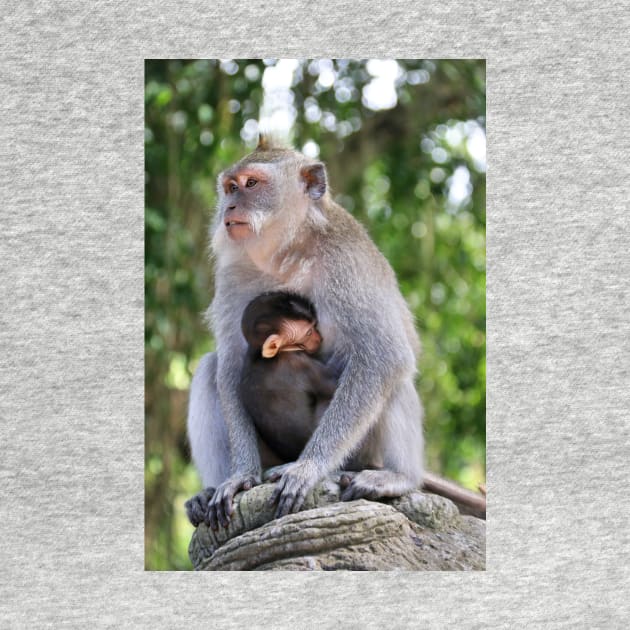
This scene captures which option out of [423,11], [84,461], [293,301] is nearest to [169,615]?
[84,461]

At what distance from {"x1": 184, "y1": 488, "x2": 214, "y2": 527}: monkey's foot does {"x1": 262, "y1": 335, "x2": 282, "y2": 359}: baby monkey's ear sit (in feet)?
1.72

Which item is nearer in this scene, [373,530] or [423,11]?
[373,530]

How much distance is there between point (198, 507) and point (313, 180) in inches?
48.8

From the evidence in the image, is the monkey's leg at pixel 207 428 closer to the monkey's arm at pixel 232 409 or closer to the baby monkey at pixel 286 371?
the monkey's arm at pixel 232 409

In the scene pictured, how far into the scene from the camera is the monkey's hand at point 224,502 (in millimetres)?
3352

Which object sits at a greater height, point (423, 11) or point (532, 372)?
point (423, 11)

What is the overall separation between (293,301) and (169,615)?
3.80ft

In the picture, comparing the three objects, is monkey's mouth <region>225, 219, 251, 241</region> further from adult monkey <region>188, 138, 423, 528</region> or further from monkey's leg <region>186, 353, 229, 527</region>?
monkey's leg <region>186, 353, 229, 527</region>

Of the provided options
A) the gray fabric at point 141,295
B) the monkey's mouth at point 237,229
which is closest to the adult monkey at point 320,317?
the monkey's mouth at point 237,229

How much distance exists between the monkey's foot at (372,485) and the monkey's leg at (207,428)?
53cm

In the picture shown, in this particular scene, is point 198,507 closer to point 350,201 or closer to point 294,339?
point 294,339

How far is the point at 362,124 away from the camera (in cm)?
507

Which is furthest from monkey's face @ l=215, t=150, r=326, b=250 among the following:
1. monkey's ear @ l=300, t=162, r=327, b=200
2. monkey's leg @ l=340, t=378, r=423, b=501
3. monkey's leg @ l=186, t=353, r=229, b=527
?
monkey's leg @ l=340, t=378, r=423, b=501

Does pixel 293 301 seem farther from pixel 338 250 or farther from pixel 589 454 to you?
pixel 589 454
